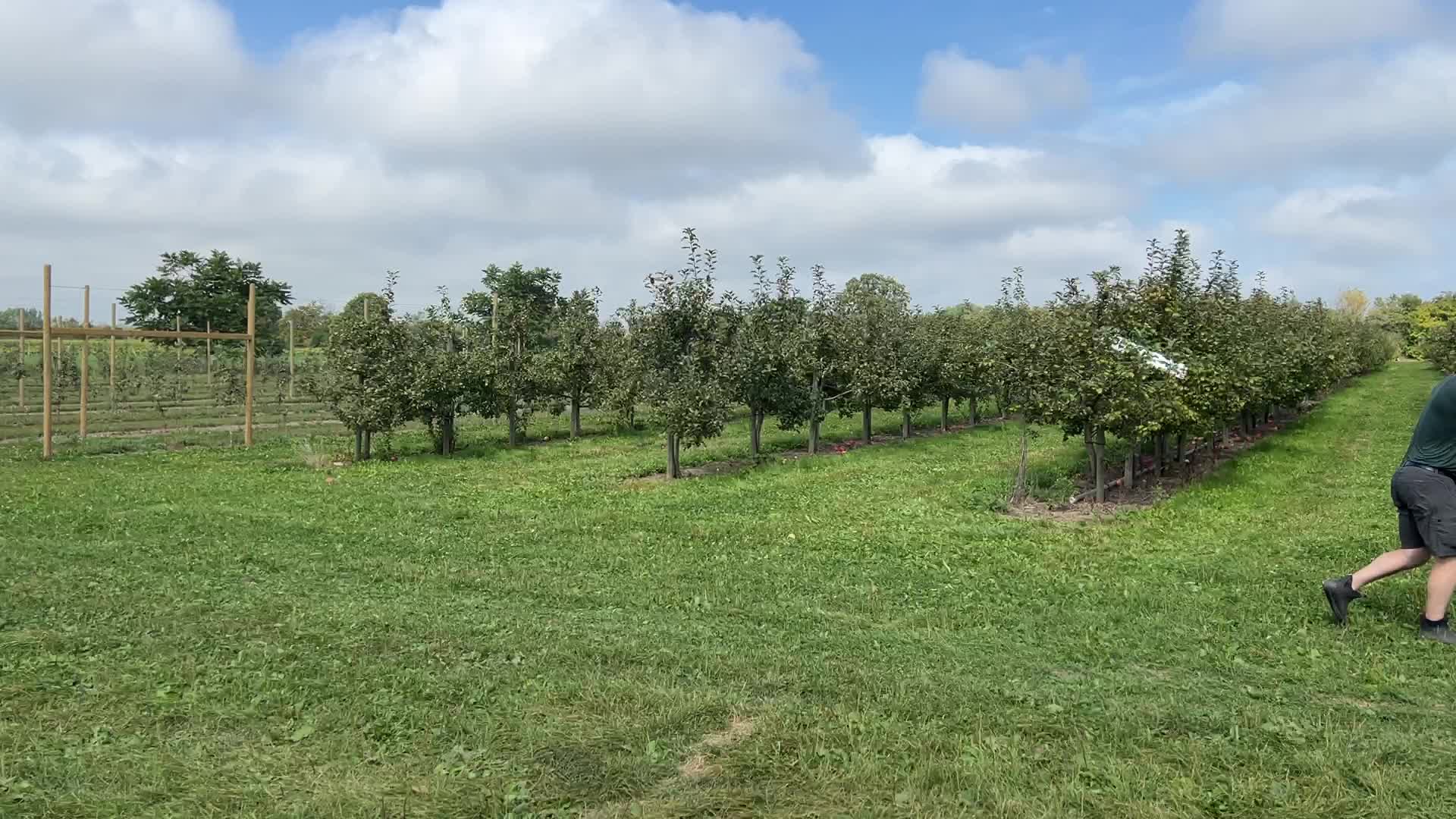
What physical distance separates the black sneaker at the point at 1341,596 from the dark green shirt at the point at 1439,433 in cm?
87

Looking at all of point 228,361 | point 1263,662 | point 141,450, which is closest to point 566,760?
point 1263,662

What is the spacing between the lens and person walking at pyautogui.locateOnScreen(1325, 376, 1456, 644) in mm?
5461

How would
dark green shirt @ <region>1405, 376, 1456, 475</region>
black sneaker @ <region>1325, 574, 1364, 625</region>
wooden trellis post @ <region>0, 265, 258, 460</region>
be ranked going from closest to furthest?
dark green shirt @ <region>1405, 376, 1456, 475</region>, black sneaker @ <region>1325, 574, 1364, 625</region>, wooden trellis post @ <region>0, 265, 258, 460</region>

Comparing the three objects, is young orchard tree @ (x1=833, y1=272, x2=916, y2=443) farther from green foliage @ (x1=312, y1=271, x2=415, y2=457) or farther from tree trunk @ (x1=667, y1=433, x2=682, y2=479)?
green foliage @ (x1=312, y1=271, x2=415, y2=457)

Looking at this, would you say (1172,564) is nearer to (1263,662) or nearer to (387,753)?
(1263,662)

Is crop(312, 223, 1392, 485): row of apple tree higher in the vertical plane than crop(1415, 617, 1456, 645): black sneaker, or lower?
higher

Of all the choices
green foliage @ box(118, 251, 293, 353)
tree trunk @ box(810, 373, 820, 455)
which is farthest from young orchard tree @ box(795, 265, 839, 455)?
green foliage @ box(118, 251, 293, 353)

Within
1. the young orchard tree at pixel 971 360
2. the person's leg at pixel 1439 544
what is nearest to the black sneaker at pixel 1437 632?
the person's leg at pixel 1439 544

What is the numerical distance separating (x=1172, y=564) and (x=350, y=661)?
6.50m

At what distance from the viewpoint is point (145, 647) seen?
5.24 m

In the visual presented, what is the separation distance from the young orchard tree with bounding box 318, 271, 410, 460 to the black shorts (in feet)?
46.7

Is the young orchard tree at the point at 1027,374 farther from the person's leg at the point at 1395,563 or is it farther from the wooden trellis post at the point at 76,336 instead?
the wooden trellis post at the point at 76,336

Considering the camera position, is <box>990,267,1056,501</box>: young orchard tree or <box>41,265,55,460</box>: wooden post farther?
<box>41,265,55,460</box>: wooden post

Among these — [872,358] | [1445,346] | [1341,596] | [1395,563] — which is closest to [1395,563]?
[1395,563]
